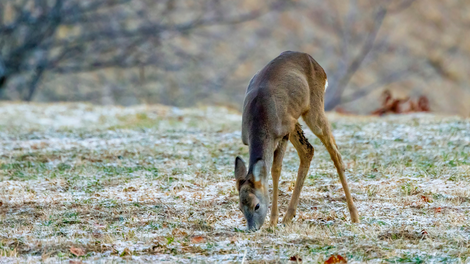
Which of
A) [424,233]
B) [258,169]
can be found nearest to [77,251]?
[258,169]

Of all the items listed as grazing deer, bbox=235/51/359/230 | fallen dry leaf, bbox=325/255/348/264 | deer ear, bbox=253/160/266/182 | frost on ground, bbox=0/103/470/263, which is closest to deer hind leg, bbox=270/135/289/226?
grazing deer, bbox=235/51/359/230

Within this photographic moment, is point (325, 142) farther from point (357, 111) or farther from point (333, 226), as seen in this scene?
point (357, 111)

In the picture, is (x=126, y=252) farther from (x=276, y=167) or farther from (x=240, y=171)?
(x=276, y=167)

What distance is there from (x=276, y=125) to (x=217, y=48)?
77.1 ft

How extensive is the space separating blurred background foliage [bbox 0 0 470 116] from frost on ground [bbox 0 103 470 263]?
33.1 ft

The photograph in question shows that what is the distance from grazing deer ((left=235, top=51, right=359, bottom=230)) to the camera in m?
5.55

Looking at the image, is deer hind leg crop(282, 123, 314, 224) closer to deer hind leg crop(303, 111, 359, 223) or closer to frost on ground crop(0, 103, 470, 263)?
deer hind leg crop(303, 111, 359, 223)

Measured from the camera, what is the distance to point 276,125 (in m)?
5.80

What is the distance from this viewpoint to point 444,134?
1114cm

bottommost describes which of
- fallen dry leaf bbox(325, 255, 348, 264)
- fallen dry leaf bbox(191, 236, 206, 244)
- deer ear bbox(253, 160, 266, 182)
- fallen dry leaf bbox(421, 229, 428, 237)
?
fallen dry leaf bbox(191, 236, 206, 244)

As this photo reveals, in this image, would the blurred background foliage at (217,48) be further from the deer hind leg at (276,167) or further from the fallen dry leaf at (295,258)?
the fallen dry leaf at (295,258)

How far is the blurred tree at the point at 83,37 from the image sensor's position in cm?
2169

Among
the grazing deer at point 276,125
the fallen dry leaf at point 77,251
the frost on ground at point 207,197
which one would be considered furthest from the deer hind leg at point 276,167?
the fallen dry leaf at point 77,251

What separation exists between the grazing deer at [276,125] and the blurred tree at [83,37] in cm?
1633
